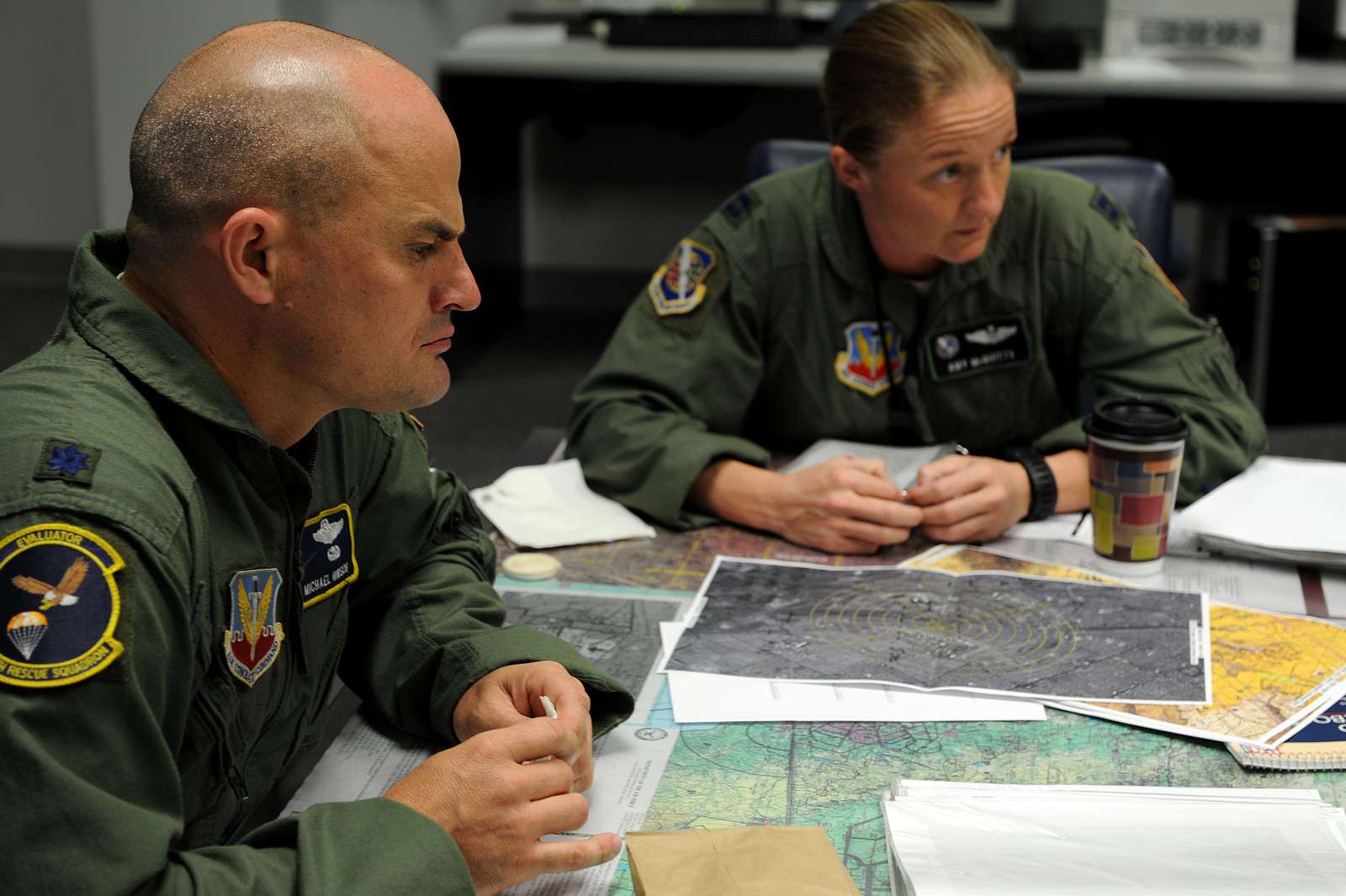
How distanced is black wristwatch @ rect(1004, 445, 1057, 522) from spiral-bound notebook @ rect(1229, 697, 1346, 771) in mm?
456

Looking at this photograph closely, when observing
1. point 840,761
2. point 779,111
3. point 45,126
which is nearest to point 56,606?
point 840,761

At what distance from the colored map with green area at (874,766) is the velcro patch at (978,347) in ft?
2.22

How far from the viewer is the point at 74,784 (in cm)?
73

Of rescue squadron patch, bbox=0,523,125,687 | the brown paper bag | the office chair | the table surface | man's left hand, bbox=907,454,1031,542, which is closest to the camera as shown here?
rescue squadron patch, bbox=0,523,125,687

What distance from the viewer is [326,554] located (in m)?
1.09

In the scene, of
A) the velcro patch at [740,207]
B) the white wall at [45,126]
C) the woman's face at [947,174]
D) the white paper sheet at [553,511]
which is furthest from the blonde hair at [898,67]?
the white wall at [45,126]

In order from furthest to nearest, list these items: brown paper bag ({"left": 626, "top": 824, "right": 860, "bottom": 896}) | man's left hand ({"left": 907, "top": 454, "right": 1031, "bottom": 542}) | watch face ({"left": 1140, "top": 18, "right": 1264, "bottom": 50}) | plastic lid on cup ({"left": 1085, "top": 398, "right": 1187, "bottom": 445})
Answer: watch face ({"left": 1140, "top": 18, "right": 1264, "bottom": 50}) < man's left hand ({"left": 907, "top": 454, "right": 1031, "bottom": 542}) < plastic lid on cup ({"left": 1085, "top": 398, "right": 1187, "bottom": 445}) < brown paper bag ({"left": 626, "top": 824, "right": 860, "bottom": 896})

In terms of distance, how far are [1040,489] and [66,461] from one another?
1.04 m

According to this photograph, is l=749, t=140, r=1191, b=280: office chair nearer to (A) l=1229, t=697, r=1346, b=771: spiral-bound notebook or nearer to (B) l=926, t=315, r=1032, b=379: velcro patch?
(B) l=926, t=315, r=1032, b=379: velcro patch

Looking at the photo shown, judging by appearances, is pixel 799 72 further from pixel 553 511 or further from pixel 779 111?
pixel 553 511

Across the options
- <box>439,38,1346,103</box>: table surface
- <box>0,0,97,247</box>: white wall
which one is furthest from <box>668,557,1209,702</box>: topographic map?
<box>0,0,97,247</box>: white wall

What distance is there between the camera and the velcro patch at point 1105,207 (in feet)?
5.75

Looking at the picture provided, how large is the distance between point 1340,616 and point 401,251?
927 millimetres

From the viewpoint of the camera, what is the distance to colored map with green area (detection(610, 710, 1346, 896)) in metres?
0.99
